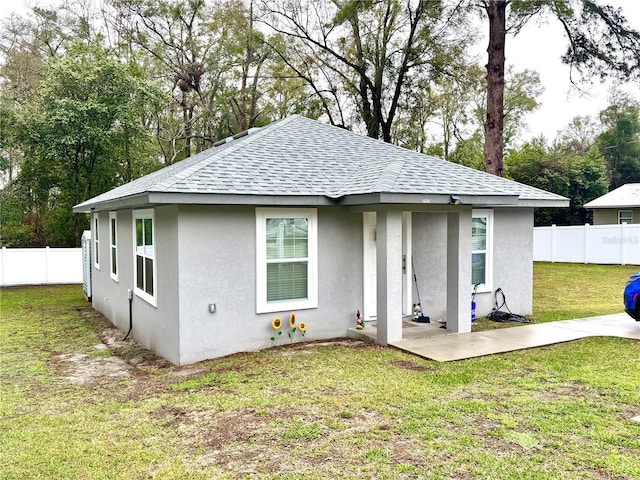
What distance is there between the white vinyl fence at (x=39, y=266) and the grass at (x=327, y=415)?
11319 mm

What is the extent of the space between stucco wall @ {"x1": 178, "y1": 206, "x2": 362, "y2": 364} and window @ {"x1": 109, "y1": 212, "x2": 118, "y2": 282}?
4.57 m

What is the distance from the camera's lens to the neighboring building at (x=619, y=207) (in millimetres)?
22188

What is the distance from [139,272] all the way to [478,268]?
6.48 meters

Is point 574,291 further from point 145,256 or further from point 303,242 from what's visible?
point 145,256

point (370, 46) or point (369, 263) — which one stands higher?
point (370, 46)

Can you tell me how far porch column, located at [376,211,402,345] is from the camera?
24.3ft

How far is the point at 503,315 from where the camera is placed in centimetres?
956

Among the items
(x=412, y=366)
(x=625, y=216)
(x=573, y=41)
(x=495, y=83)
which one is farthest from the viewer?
(x=625, y=216)

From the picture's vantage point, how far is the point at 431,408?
4.86 m

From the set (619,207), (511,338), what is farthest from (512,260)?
(619,207)

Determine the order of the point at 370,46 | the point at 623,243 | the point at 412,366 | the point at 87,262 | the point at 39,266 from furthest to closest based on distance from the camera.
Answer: the point at 370,46 < the point at 623,243 < the point at 39,266 < the point at 87,262 < the point at 412,366

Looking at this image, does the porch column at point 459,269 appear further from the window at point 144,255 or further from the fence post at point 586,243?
the fence post at point 586,243

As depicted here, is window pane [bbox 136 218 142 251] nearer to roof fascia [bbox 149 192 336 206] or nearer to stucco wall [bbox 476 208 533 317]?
roof fascia [bbox 149 192 336 206]

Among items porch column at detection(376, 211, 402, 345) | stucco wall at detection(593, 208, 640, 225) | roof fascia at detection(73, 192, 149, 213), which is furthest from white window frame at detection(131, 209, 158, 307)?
stucco wall at detection(593, 208, 640, 225)
